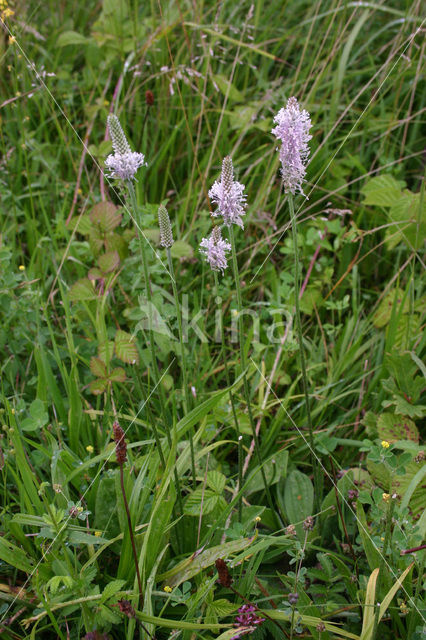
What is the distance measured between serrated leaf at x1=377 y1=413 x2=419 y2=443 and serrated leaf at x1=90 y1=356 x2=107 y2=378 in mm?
974

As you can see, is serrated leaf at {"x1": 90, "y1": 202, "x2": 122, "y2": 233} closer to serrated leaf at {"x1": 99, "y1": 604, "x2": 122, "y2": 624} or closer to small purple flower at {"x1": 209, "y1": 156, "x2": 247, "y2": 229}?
small purple flower at {"x1": 209, "y1": 156, "x2": 247, "y2": 229}

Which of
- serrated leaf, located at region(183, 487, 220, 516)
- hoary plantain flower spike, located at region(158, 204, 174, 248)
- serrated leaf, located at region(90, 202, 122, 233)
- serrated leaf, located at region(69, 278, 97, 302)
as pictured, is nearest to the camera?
hoary plantain flower spike, located at region(158, 204, 174, 248)

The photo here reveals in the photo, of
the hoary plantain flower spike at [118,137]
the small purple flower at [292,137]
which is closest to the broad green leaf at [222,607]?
the small purple flower at [292,137]

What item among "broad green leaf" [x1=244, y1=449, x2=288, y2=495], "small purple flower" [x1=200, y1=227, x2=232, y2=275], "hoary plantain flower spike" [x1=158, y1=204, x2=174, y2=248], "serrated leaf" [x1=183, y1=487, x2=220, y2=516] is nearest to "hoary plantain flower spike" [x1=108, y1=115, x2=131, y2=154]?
"hoary plantain flower spike" [x1=158, y1=204, x2=174, y2=248]

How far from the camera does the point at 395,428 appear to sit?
1923 millimetres

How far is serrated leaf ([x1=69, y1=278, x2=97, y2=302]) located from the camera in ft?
6.95

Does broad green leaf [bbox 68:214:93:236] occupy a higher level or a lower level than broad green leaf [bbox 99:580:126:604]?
higher

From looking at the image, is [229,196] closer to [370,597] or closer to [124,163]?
[124,163]

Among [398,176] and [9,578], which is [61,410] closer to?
[9,578]

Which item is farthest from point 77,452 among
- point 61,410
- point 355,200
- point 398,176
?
point 398,176

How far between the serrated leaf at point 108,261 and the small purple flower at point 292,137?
1.00 m

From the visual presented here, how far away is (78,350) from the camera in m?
2.22

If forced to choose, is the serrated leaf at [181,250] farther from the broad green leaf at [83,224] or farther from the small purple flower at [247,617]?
the small purple flower at [247,617]

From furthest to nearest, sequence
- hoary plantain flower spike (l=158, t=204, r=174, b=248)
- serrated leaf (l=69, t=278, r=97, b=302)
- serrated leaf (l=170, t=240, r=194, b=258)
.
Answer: serrated leaf (l=170, t=240, r=194, b=258) < serrated leaf (l=69, t=278, r=97, b=302) < hoary plantain flower spike (l=158, t=204, r=174, b=248)
